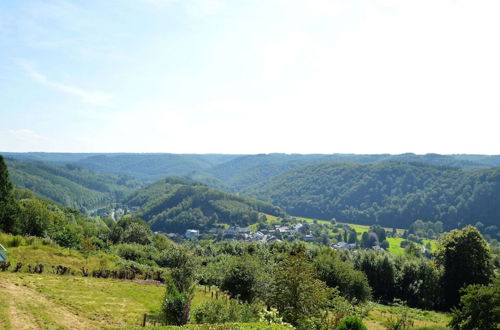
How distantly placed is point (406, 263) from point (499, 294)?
136 feet

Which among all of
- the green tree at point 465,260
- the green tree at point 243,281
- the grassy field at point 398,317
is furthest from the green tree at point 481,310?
the green tree at point 465,260

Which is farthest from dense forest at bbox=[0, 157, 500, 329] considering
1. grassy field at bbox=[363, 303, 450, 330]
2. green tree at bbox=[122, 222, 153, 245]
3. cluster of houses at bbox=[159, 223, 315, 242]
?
cluster of houses at bbox=[159, 223, 315, 242]

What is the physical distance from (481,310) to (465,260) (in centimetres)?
3327

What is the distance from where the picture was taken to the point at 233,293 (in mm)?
31312

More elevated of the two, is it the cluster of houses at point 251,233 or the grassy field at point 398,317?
the grassy field at point 398,317

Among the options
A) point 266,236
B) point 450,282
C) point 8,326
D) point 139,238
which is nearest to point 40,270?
point 8,326

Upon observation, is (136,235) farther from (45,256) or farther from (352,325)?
(352,325)

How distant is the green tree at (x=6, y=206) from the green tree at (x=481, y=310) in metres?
54.2

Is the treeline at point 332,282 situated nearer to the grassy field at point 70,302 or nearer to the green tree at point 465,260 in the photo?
the green tree at point 465,260

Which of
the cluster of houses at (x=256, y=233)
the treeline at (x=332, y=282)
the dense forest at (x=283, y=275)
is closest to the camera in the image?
the dense forest at (x=283, y=275)

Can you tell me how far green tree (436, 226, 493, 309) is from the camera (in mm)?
48969

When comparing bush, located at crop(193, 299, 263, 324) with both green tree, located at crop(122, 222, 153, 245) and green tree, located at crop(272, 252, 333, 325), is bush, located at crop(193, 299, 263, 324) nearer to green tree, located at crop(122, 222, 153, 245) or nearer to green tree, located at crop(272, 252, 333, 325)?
green tree, located at crop(272, 252, 333, 325)

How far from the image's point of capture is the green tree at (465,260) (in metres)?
49.0

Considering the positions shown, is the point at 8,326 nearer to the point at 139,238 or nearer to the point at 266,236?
the point at 139,238
